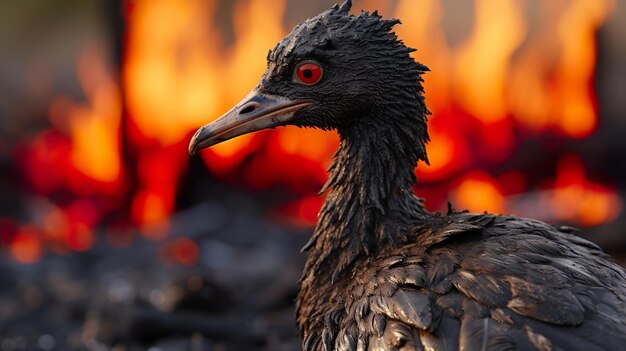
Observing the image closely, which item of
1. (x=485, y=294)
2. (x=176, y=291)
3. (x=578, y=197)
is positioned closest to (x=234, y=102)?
(x=176, y=291)

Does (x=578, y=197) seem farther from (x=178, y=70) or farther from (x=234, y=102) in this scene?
(x=178, y=70)

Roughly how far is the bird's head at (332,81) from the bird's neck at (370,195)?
8 cm

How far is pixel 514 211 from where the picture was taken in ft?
23.3

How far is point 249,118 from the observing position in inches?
133

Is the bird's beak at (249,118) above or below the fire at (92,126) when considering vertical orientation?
above

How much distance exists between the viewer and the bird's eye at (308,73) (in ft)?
11.0

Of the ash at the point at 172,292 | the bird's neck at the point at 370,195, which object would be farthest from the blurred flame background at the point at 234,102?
the bird's neck at the point at 370,195

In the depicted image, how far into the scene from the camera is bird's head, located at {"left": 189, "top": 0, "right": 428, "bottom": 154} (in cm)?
333

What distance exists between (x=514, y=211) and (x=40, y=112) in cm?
396

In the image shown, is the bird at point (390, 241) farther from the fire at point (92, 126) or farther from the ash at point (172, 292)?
the fire at point (92, 126)

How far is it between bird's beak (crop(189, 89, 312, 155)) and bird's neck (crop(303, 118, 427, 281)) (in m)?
0.26

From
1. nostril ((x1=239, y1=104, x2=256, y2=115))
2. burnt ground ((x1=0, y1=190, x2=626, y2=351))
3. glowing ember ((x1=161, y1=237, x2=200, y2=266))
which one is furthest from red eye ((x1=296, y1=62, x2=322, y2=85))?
glowing ember ((x1=161, y1=237, x2=200, y2=266))

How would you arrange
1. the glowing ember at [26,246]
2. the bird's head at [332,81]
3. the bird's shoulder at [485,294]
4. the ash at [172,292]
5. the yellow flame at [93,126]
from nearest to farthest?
the bird's shoulder at [485,294], the bird's head at [332,81], the ash at [172,292], the glowing ember at [26,246], the yellow flame at [93,126]

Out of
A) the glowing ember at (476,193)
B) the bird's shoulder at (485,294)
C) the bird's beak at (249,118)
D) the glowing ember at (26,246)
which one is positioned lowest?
the glowing ember at (26,246)
